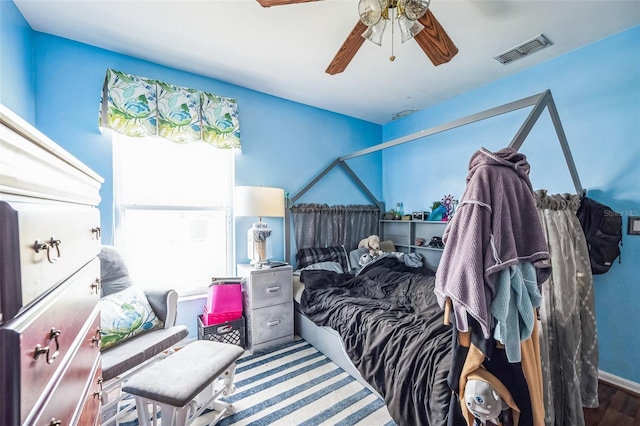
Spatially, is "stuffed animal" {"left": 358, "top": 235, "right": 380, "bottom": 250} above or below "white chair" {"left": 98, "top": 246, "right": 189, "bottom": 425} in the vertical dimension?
above

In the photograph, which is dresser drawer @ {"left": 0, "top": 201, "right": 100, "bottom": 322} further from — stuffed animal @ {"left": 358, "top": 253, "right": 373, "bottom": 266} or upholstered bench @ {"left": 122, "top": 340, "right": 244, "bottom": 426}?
stuffed animal @ {"left": 358, "top": 253, "right": 373, "bottom": 266}

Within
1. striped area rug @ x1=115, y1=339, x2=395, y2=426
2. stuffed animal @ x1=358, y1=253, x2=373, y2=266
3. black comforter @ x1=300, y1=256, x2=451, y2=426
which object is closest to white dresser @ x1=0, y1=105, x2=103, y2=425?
striped area rug @ x1=115, y1=339, x2=395, y2=426

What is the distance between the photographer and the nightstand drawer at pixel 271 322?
7.58ft

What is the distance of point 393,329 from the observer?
1638mm

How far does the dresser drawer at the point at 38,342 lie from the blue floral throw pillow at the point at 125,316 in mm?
925

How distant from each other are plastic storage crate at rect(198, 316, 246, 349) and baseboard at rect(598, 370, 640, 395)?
9.75ft

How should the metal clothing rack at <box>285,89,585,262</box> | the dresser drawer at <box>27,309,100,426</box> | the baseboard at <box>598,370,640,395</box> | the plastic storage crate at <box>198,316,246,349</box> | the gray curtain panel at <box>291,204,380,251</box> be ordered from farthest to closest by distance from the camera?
the gray curtain panel at <box>291,204,380,251</box> → the plastic storage crate at <box>198,316,246,349</box> → the baseboard at <box>598,370,640,395</box> → the metal clothing rack at <box>285,89,585,262</box> → the dresser drawer at <box>27,309,100,426</box>

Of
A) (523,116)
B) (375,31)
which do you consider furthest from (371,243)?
(375,31)

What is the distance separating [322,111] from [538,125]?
232 cm

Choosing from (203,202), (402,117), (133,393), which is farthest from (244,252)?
(402,117)

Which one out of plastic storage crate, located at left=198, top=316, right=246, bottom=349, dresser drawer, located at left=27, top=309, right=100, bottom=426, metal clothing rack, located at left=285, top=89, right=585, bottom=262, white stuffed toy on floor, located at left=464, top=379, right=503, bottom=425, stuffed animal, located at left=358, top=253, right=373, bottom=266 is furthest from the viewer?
stuffed animal, located at left=358, top=253, right=373, bottom=266

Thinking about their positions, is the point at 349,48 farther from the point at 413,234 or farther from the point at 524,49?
the point at 413,234

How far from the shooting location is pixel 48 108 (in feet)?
6.30

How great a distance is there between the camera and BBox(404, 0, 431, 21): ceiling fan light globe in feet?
4.11
